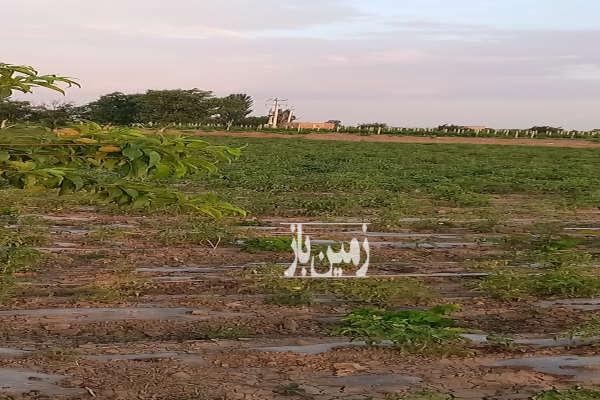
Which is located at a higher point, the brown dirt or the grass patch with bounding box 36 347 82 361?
the brown dirt

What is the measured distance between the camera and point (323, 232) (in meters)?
8.59

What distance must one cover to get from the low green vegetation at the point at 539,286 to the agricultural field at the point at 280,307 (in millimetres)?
19

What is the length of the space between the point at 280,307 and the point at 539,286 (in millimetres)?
2357

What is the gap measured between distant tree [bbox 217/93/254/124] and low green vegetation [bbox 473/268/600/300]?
2624 inches

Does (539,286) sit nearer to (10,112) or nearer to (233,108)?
(10,112)

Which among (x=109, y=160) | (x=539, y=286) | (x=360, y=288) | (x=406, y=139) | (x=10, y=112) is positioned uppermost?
(x=406, y=139)

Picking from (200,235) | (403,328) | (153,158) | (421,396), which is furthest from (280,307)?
(153,158)


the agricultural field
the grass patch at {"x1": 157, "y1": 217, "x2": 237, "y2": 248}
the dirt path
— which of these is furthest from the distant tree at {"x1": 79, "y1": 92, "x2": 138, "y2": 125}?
the grass patch at {"x1": 157, "y1": 217, "x2": 237, "y2": 248}

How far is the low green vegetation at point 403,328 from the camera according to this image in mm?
4129

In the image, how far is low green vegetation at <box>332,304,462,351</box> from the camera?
163 inches

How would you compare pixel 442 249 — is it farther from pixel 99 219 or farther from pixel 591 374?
pixel 99 219

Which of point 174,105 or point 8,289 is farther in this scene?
point 174,105

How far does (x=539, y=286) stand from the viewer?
5.69 meters

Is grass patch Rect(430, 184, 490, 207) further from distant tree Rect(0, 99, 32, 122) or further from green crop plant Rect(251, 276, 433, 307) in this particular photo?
distant tree Rect(0, 99, 32, 122)
